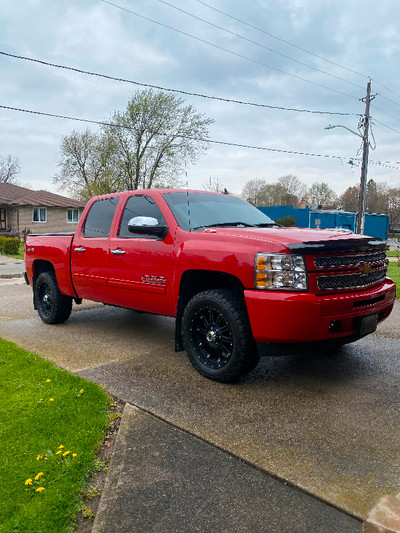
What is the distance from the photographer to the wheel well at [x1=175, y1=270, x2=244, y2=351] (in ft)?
13.4

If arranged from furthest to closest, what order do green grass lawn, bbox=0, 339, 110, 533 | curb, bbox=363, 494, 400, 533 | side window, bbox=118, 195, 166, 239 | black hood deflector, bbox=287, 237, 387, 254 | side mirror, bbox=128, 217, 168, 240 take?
side window, bbox=118, 195, 166, 239 → side mirror, bbox=128, 217, 168, 240 → black hood deflector, bbox=287, 237, 387, 254 → green grass lawn, bbox=0, 339, 110, 533 → curb, bbox=363, 494, 400, 533

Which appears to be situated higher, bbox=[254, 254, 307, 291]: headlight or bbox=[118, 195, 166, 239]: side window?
bbox=[118, 195, 166, 239]: side window

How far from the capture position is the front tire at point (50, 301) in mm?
6203

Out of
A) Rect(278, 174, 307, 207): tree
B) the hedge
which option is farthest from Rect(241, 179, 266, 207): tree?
the hedge

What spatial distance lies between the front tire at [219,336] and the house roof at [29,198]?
3424 centimetres

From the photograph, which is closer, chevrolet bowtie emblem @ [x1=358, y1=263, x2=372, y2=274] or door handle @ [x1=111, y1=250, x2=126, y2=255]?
chevrolet bowtie emblem @ [x1=358, y1=263, x2=372, y2=274]

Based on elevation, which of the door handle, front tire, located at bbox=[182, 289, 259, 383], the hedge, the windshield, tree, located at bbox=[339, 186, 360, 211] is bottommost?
the hedge

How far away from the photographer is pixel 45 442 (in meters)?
2.85

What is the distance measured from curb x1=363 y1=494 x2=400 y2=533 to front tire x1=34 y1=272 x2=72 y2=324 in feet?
16.5

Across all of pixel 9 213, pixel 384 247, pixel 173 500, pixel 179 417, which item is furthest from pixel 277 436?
pixel 9 213

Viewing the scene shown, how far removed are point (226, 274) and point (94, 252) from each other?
2.13 meters

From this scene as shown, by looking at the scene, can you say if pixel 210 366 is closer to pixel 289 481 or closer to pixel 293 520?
pixel 289 481

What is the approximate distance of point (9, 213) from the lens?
36219mm

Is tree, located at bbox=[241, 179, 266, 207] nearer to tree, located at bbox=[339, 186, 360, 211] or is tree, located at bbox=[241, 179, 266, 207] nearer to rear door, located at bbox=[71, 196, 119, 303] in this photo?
tree, located at bbox=[339, 186, 360, 211]
